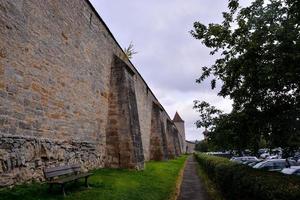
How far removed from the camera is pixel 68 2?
9.53 metres

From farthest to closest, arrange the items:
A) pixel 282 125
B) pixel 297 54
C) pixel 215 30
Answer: pixel 215 30, pixel 282 125, pixel 297 54

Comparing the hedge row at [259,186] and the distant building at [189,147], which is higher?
the distant building at [189,147]

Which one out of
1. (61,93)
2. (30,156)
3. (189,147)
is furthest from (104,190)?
(189,147)

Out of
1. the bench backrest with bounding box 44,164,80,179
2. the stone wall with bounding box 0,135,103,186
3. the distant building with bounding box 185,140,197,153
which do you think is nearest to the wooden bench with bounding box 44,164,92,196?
the bench backrest with bounding box 44,164,80,179

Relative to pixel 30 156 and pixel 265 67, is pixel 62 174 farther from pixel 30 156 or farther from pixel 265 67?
pixel 265 67

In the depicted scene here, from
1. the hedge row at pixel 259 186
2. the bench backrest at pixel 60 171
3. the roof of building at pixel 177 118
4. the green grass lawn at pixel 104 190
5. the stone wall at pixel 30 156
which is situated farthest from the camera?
Result: the roof of building at pixel 177 118

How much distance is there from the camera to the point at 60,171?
24.2 ft

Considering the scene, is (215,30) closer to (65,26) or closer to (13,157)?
(65,26)

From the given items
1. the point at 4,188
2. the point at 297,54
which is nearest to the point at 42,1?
the point at 4,188

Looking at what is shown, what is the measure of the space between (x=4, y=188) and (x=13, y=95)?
2.01m

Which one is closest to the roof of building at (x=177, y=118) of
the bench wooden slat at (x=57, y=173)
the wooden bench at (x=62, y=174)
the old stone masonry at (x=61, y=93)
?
the old stone masonry at (x=61, y=93)

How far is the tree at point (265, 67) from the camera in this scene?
17.7 feet

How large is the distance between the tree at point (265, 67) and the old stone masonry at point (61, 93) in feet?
14.6

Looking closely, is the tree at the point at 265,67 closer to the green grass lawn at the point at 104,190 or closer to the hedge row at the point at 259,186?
the hedge row at the point at 259,186
